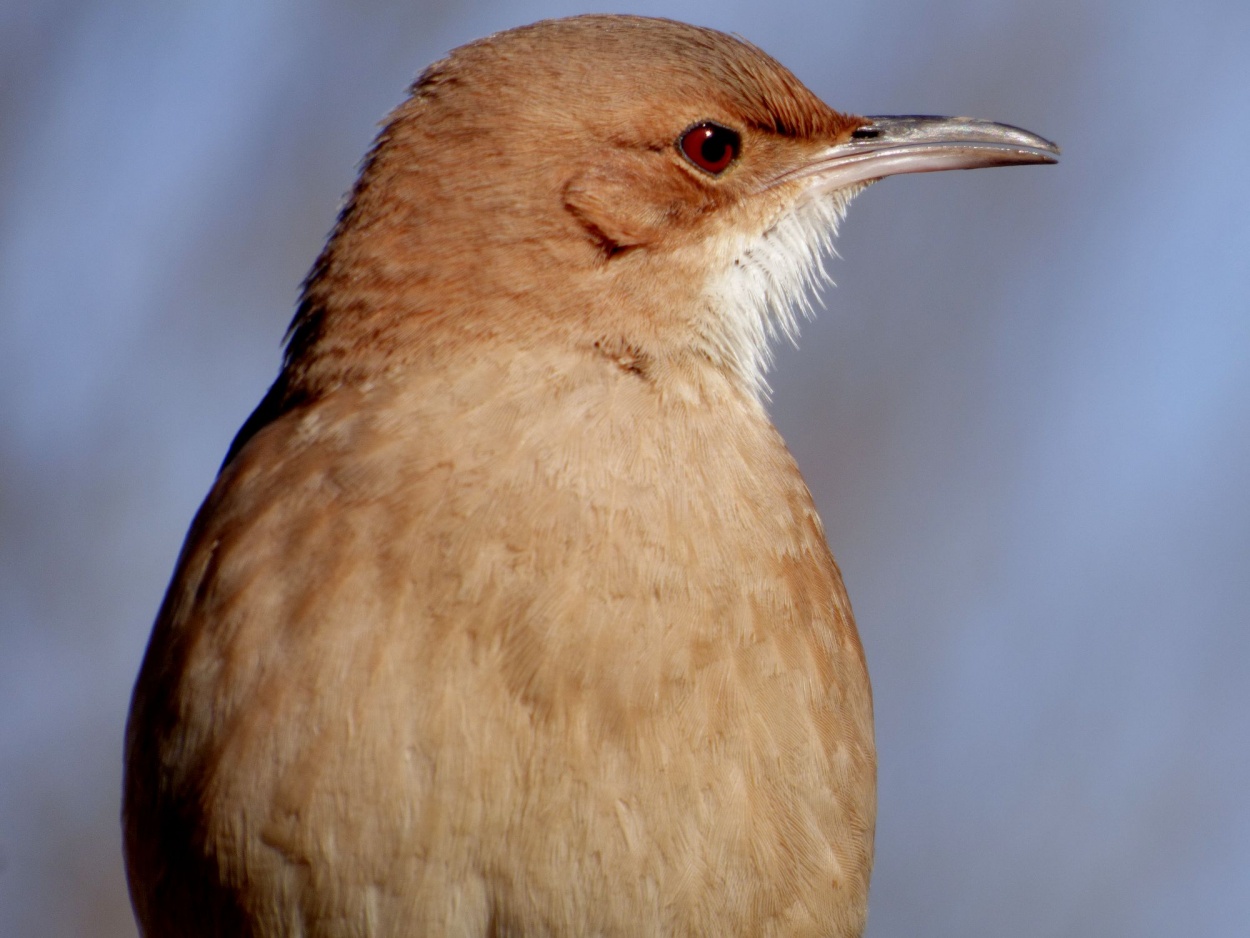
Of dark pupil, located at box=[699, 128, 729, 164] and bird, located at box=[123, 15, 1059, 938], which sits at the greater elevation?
dark pupil, located at box=[699, 128, 729, 164]

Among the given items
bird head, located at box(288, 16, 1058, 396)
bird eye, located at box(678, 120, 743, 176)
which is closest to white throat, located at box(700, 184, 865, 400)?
bird head, located at box(288, 16, 1058, 396)

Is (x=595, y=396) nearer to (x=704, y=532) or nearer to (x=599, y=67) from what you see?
(x=704, y=532)

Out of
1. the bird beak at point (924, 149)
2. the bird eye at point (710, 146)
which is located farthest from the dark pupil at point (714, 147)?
the bird beak at point (924, 149)

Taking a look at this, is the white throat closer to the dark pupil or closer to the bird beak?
the bird beak

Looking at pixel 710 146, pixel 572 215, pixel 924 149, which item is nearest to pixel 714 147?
pixel 710 146

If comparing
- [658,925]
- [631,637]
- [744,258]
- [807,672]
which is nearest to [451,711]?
[631,637]

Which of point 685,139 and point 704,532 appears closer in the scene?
point 704,532

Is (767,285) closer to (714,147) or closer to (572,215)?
(714,147)
